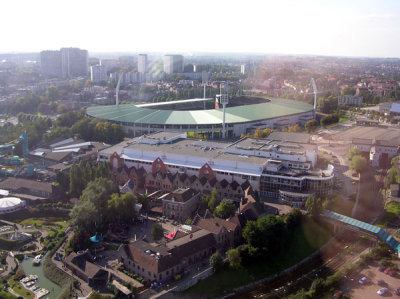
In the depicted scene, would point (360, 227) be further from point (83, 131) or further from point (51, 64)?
point (51, 64)

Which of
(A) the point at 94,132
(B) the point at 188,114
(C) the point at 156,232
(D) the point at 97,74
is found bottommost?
(C) the point at 156,232

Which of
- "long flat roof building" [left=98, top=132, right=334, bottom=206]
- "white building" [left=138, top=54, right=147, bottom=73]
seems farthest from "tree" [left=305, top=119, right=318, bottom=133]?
"white building" [left=138, top=54, right=147, bottom=73]

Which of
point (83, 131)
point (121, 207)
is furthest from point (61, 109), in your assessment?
point (121, 207)

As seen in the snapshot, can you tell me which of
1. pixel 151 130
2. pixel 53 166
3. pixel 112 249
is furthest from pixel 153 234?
pixel 151 130

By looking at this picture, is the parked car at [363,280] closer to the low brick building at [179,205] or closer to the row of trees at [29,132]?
the low brick building at [179,205]

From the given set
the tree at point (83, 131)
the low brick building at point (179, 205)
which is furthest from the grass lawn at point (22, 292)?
the tree at point (83, 131)

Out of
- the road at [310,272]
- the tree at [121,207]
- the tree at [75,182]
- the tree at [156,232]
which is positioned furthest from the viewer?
the tree at [75,182]
